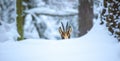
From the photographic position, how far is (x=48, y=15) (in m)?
10.5

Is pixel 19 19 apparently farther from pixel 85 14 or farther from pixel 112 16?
pixel 112 16

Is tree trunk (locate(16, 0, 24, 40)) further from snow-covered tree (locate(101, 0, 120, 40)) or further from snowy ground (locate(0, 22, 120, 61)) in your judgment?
snow-covered tree (locate(101, 0, 120, 40))

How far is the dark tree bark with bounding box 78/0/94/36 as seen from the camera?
24.9 feet

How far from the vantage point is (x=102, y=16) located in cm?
437

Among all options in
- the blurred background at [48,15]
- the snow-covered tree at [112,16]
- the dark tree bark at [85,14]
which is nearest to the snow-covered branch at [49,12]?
the blurred background at [48,15]

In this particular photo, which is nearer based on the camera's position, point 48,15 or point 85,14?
point 85,14

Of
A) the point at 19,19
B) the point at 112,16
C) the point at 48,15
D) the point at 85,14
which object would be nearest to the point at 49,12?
the point at 48,15

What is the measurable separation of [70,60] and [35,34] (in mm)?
8021

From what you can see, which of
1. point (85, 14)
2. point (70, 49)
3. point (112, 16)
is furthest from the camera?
point (85, 14)

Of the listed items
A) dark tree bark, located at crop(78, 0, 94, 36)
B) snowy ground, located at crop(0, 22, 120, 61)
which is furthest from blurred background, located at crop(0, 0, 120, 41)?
snowy ground, located at crop(0, 22, 120, 61)

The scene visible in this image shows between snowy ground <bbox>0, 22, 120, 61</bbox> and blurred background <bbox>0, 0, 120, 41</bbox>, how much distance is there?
21cm

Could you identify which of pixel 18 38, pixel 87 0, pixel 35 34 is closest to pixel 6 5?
pixel 35 34

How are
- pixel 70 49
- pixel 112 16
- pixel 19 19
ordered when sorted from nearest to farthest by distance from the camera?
pixel 70 49, pixel 112 16, pixel 19 19

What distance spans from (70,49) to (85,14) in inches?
149
